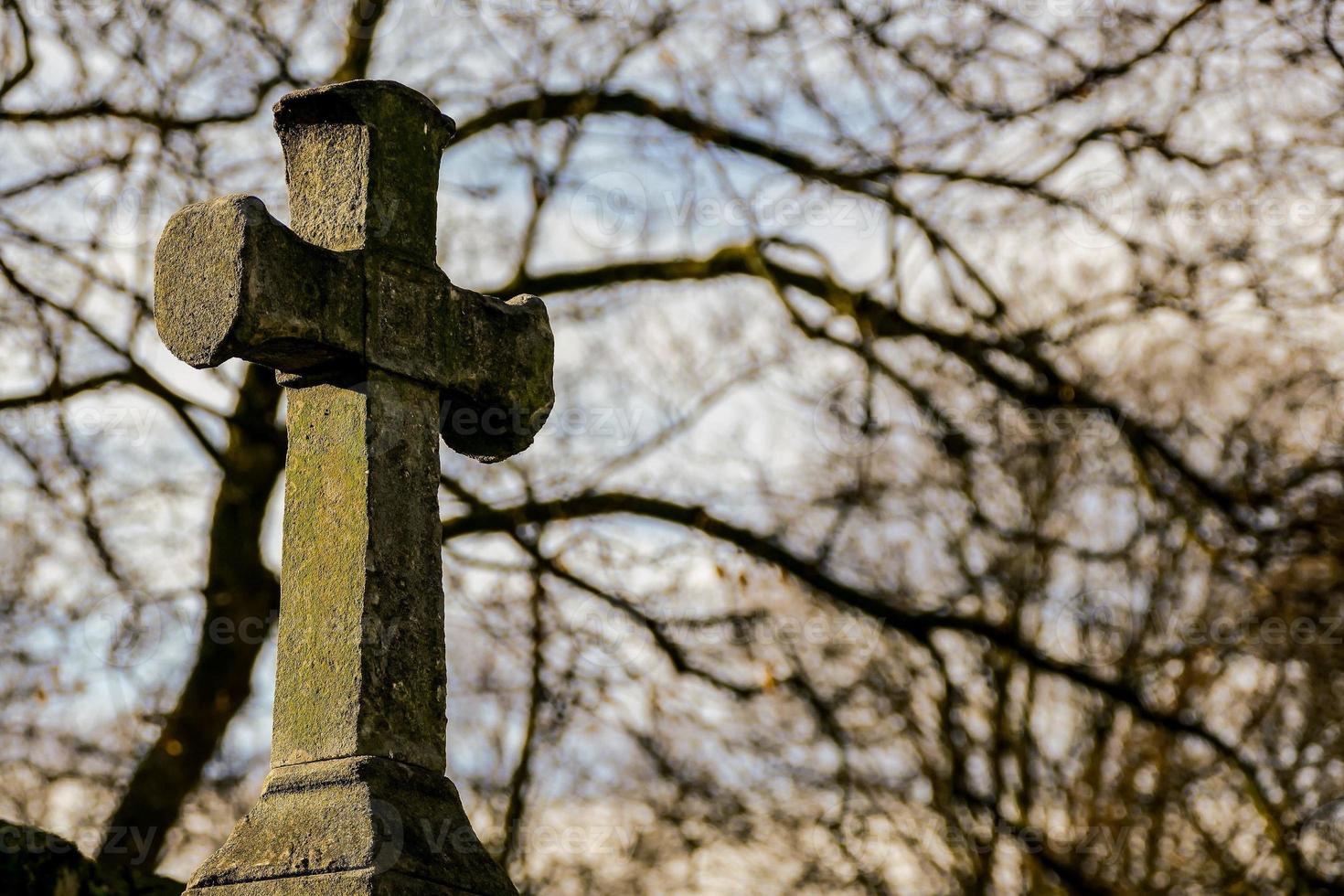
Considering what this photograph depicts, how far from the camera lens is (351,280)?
386cm

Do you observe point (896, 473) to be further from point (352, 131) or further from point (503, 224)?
point (352, 131)

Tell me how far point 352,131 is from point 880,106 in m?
5.31

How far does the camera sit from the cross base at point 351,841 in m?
Answer: 3.35

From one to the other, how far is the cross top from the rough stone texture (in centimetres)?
168

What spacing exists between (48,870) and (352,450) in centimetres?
183

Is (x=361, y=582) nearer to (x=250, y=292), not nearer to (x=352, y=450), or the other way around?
(x=352, y=450)

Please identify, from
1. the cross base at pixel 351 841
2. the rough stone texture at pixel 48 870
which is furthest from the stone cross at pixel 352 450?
the rough stone texture at pixel 48 870

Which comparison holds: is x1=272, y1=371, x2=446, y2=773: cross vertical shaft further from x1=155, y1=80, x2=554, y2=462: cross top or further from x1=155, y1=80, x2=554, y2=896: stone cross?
x1=155, y1=80, x2=554, y2=462: cross top

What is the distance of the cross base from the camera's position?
3.35 m

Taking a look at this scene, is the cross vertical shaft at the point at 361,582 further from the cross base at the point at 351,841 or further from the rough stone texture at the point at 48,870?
the rough stone texture at the point at 48,870

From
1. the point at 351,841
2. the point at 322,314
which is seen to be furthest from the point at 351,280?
the point at 351,841

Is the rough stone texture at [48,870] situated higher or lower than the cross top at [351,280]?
lower

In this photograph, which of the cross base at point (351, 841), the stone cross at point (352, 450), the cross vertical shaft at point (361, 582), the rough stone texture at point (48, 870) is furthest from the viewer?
the rough stone texture at point (48, 870)

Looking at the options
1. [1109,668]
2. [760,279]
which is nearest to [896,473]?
[1109,668]
